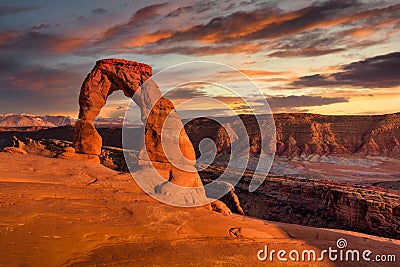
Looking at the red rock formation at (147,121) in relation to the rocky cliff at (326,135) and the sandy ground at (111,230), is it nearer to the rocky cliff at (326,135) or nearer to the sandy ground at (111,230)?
the sandy ground at (111,230)

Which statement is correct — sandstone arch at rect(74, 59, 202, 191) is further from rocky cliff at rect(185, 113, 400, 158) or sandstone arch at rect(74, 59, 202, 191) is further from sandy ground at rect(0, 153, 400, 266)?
rocky cliff at rect(185, 113, 400, 158)

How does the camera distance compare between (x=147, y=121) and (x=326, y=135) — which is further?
(x=326, y=135)

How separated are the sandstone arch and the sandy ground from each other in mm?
2828

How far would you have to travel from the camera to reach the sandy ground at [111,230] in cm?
586

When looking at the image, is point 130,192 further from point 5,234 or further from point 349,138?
point 349,138

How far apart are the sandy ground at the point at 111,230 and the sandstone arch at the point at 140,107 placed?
9.28 feet

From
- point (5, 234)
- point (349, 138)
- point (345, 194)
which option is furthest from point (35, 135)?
point (5, 234)

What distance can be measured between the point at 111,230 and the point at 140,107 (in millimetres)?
8556

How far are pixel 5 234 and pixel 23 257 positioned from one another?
946 millimetres

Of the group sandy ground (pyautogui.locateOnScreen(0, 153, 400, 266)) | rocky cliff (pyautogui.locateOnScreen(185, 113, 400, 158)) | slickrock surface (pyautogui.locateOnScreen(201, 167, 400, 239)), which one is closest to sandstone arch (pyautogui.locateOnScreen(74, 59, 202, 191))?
sandy ground (pyautogui.locateOnScreen(0, 153, 400, 266))

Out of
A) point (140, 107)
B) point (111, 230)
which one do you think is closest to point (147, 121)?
point (140, 107)

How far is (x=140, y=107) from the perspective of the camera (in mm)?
14852

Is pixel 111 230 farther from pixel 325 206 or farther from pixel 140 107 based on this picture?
pixel 325 206

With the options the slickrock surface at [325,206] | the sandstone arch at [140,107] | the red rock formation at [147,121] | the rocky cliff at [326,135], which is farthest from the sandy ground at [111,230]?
the rocky cliff at [326,135]
